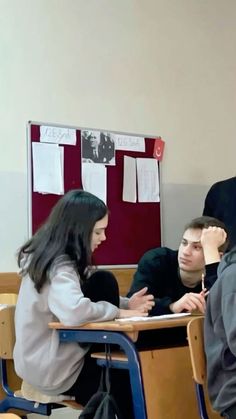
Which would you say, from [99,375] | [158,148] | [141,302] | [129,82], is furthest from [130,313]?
[129,82]

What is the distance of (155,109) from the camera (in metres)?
3.78

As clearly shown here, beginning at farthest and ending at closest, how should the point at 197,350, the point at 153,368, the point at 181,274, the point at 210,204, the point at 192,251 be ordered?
1. the point at 210,204
2. the point at 181,274
3. the point at 192,251
4. the point at 153,368
5. the point at 197,350

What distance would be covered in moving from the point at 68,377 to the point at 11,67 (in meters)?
1.66

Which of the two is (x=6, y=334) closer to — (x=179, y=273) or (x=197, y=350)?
(x=179, y=273)

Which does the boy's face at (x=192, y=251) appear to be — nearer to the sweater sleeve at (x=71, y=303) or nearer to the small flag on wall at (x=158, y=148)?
the sweater sleeve at (x=71, y=303)

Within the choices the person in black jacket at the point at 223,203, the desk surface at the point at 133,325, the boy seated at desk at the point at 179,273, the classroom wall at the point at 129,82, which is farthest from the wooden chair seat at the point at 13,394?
the person in black jacket at the point at 223,203

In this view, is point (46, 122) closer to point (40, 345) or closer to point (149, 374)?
point (40, 345)

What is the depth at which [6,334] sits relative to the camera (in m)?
2.51

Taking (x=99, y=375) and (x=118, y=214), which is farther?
(x=118, y=214)

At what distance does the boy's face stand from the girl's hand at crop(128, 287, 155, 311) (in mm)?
273

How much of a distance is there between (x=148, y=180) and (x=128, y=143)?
251mm

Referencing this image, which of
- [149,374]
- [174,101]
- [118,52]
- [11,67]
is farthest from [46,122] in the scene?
[149,374]

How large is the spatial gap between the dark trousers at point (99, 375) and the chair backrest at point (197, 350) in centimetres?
44

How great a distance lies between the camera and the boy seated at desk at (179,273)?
245 centimetres
